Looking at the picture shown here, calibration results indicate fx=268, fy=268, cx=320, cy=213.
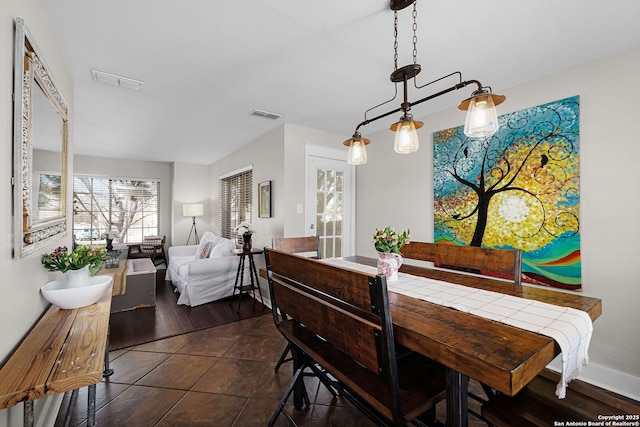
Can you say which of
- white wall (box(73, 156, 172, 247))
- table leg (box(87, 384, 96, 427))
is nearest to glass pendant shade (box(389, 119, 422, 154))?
table leg (box(87, 384, 96, 427))

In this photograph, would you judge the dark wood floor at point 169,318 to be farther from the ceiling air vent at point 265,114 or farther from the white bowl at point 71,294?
the ceiling air vent at point 265,114

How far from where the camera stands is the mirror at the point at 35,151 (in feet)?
3.46

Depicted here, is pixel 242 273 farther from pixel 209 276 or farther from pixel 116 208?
pixel 116 208

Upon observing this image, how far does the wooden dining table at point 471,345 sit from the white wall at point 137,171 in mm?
6356

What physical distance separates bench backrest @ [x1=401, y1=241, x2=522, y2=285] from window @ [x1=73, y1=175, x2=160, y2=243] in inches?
239

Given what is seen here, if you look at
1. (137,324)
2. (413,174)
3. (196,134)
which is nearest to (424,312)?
(413,174)

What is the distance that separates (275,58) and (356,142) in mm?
927

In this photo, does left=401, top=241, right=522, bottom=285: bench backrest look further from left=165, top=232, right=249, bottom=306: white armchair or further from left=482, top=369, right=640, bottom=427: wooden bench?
left=165, top=232, right=249, bottom=306: white armchair

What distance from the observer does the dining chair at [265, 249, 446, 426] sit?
927 millimetres

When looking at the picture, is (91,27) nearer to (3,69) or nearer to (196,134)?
→ (3,69)

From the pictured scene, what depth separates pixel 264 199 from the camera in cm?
386

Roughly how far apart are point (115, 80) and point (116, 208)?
4.55 m

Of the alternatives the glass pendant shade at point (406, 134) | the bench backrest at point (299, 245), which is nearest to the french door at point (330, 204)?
the bench backrest at point (299, 245)

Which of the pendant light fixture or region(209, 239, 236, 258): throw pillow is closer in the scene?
the pendant light fixture
